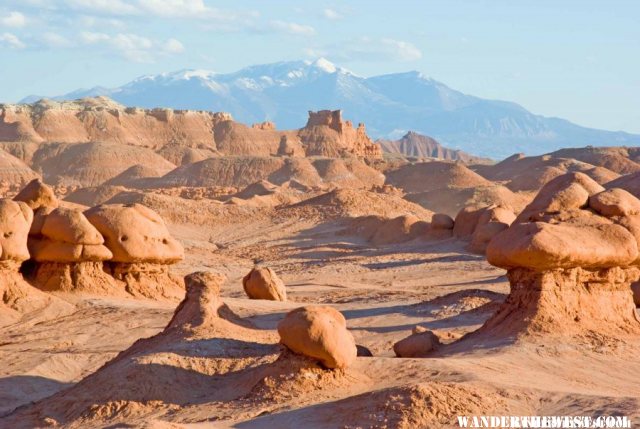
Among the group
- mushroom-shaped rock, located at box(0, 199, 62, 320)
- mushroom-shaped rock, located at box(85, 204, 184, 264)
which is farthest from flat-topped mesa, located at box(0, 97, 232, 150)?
mushroom-shaped rock, located at box(0, 199, 62, 320)

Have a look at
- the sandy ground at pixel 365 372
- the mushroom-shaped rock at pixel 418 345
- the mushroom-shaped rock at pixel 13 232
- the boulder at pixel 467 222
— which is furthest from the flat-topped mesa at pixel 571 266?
the boulder at pixel 467 222

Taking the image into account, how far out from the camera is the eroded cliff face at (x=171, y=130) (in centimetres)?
9119

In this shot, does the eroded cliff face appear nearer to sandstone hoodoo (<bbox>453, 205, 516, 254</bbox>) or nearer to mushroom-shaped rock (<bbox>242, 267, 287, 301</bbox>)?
sandstone hoodoo (<bbox>453, 205, 516, 254</bbox>)

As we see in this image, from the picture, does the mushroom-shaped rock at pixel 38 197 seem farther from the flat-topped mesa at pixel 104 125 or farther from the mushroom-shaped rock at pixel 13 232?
the flat-topped mesa at pixel 104 125

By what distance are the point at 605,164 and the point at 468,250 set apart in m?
55.2

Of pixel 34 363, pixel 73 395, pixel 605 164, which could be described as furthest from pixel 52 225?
pixel 605 164

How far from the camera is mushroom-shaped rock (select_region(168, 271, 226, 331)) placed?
46.9 feet

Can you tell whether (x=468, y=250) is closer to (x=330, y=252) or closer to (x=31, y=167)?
(x=330, y=252)

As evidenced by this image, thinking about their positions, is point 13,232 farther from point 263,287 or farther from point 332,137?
point 332,137

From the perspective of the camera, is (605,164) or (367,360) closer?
(367,360)

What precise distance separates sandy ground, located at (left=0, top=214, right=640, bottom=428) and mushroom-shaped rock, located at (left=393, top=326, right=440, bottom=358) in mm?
263

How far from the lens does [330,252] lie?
1439 inches

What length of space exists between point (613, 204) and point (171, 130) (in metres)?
82.8

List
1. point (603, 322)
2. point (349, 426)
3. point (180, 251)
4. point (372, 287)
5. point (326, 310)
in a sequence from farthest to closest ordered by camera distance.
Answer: point (372, 287)
point (180, 251)
point (603, 322)
point (326, 310)
point (349, 426)
